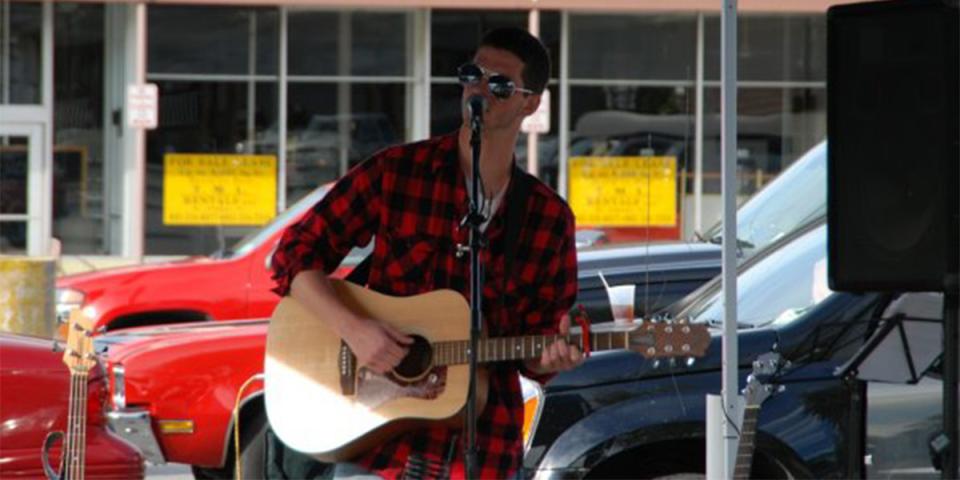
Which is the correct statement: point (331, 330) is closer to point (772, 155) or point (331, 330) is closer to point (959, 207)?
point (959, 207)

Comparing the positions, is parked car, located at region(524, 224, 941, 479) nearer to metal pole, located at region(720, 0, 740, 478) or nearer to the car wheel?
metal pole, located at region(720, 0, 740, 478)

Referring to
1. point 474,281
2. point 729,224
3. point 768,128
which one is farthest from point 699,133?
point 474,281

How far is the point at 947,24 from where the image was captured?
4.89m

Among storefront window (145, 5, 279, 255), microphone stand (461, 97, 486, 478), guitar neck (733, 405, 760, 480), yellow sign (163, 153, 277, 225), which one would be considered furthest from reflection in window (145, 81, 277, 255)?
microphone stand (461, 97, 486, 478)

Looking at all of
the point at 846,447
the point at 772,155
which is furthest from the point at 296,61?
the point at 846,447

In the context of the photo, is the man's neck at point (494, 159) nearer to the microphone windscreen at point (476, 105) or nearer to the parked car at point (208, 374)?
the microphone windscreen at point (476, 105)

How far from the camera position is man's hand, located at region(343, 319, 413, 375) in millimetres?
4742

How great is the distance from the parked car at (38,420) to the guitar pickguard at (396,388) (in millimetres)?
2624

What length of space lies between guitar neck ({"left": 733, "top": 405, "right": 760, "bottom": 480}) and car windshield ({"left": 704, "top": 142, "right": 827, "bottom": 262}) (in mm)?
3033

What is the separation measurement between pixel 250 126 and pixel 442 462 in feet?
55.3

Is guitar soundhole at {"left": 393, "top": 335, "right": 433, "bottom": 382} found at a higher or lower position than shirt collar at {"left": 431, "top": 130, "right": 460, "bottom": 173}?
lower

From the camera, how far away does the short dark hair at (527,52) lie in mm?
4902

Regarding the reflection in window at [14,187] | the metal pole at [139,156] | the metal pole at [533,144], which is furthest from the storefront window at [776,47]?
the reflection in window at [14,187]

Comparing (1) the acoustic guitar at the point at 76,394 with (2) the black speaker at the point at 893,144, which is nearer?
(2) the black speaker at the point at 893,144
